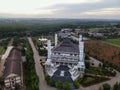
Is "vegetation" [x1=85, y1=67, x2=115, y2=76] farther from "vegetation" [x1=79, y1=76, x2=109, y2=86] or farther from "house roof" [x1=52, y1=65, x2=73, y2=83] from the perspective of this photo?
"house roof" [x1=52, y1=65, x2=73, y2=83]

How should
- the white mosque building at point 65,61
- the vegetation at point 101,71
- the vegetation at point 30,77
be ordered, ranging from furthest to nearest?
1. the vegetation at point 101,71
2. the white mosque building at point 65,61
3. the vegetation at point 30,77

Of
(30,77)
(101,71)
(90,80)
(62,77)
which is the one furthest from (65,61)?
(30,77)

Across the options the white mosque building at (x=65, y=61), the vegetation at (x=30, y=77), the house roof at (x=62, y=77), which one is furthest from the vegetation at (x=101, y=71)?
the vegetation at (x=30, y=77)

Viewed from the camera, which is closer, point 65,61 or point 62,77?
point 62,77

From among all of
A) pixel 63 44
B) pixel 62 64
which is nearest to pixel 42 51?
pixel 63 44


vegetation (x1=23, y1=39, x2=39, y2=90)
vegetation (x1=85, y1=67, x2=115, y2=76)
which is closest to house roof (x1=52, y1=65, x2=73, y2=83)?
vegetation (x1=23, y1=39, x2=39, y2=90)

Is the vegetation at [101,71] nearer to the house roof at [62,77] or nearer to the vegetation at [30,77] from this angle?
the house roof at [62,77]

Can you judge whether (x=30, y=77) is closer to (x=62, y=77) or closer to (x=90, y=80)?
(x=62, y=77)

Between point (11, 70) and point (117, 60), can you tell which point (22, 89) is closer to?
point (11, 70)

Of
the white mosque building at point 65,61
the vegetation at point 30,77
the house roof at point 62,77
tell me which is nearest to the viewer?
the vegetation at point 30,77
